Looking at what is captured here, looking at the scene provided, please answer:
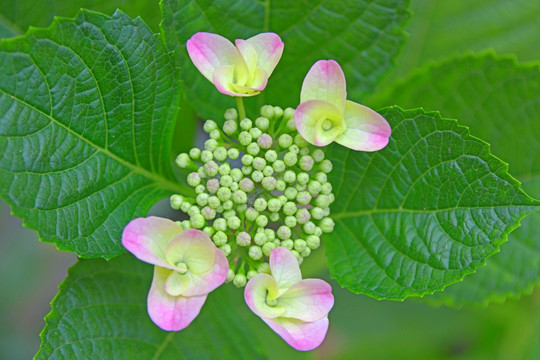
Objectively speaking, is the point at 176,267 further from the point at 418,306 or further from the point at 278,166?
the point at 418,306

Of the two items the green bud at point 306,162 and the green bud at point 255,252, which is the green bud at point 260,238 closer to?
the green bud at point 255,252

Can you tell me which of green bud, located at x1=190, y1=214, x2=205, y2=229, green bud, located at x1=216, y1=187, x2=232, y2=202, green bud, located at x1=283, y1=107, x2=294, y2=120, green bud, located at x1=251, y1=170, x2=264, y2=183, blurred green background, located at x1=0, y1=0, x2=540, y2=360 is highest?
green bud, located at x1=283, y1=107, x2=294, y2=120

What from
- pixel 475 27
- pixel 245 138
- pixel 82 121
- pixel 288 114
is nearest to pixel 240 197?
pixel 245 138

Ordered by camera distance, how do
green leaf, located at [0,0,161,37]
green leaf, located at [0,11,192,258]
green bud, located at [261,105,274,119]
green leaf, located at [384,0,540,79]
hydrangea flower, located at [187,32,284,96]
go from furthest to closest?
green leaf, located at [384,0,540,79]
green leaf, located at [0,0,161,37]
green bud, located at [261,105,274,119]
hydrangea flower, located at [187,32,284,96]
green leaf, located at [0,11,192,258]

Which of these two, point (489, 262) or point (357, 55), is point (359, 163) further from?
point (489, 262)

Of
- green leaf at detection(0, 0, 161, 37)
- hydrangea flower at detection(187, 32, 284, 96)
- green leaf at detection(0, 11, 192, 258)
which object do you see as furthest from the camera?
green leaf at detection(0, 0, 161, 37)

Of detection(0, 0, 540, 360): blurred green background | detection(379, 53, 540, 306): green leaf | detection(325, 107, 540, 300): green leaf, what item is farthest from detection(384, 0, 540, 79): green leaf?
detection(325, 107, 540, 300): green leaf

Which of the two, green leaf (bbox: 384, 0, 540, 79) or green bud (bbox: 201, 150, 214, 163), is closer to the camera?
green bud (bbox: 201, 150, 214, 163)

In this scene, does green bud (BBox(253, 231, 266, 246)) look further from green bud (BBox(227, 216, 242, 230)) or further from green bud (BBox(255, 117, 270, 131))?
green bud (BBox(255, 117, 270, 131))

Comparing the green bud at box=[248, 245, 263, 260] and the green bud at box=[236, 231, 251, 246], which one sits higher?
the green bud at box=[236, 231, 251, 246]

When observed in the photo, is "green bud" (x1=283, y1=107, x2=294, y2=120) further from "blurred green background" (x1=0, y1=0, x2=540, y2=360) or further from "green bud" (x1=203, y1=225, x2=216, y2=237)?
"blurred green background" (x1=0, y1=0, x2=540, y2=360)
